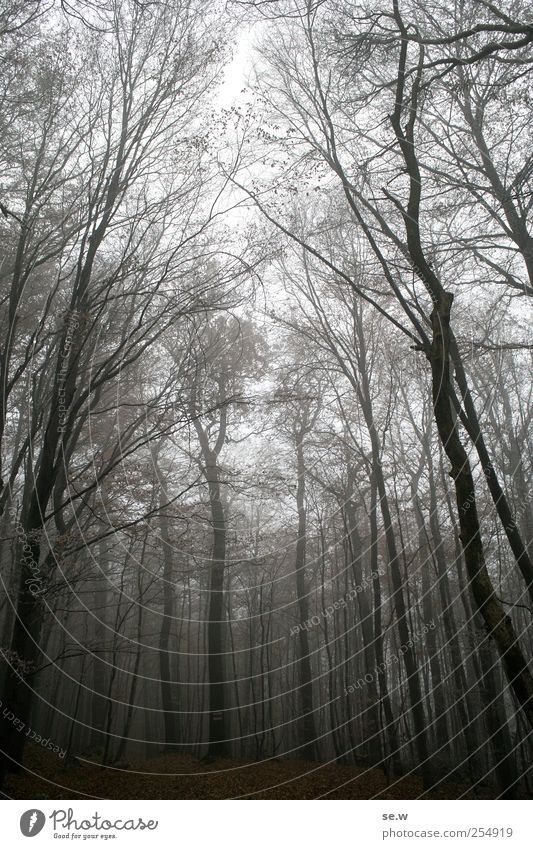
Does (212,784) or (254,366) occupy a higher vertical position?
(254,366)

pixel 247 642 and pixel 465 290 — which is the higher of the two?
pixel 465 290

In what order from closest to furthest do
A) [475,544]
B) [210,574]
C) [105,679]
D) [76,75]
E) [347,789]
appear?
[475,544] < [76,75] < [347,789] < [210,574] < [105,679]

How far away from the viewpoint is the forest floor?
16.7ft

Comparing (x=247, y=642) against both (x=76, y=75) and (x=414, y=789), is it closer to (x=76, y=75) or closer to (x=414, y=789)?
(x=414, y=789)

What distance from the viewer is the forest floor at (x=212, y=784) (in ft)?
16.7

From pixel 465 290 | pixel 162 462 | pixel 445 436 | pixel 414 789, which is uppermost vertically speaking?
pixel 465 290

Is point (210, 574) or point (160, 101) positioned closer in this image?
point (160, 101)

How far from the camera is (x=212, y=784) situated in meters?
6.96

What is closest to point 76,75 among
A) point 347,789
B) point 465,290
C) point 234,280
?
point 234,280

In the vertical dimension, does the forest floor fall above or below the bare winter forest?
below

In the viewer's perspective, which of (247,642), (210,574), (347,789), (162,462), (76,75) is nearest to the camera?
(76,75)

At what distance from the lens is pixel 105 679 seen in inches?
693

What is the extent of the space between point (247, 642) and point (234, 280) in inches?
626

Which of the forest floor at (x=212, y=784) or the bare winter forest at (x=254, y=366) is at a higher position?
the bare winter forest at (x=254, y=366)
